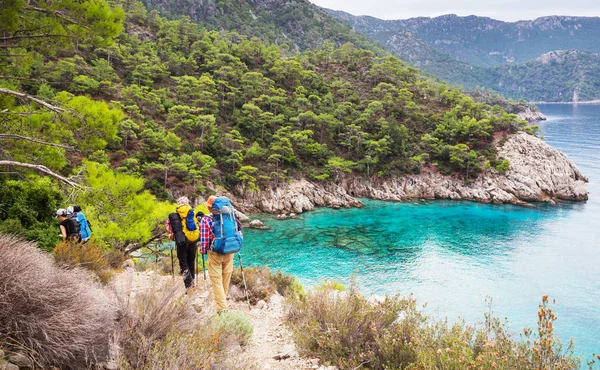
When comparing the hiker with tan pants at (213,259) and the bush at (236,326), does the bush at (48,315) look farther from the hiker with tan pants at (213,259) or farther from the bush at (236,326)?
the hiker with tan pants at (213,259)

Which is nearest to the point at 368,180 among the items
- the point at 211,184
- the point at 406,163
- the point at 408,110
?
the point at 406,163

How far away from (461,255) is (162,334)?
81.7ft

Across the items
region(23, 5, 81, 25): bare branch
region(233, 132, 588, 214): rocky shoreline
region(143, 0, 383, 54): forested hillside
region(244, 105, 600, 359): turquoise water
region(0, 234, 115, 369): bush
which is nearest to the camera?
region(0, 234, 115, 369): bush

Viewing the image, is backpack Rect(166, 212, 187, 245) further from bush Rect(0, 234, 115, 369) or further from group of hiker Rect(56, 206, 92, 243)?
bush Rect(0, 234, 115, 369)

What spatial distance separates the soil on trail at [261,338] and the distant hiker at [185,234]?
21.3 inches

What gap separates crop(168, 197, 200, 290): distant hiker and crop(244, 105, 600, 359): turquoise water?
36.0ft

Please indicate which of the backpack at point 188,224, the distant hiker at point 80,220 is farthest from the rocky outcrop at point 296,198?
the backpack at point 188,224

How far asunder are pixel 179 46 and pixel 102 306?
53181 mm

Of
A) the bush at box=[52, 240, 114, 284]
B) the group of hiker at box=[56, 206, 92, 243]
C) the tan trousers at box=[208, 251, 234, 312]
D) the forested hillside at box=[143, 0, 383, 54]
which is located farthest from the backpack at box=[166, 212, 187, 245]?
the forested hillside at box=[143, 0, 383, 54]

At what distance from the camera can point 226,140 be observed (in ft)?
115

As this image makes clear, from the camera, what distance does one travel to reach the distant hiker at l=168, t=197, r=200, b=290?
557 centimetres

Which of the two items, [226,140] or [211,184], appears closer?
[211,184]

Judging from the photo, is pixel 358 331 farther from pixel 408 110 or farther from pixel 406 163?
pixel 408 110

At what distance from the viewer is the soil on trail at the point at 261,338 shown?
11.9ft
